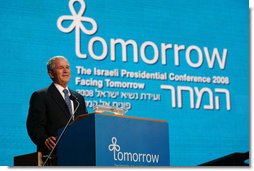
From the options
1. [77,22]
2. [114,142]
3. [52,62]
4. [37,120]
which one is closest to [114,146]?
[114,142]

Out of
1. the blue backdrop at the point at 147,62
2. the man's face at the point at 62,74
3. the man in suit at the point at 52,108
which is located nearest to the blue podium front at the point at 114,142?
the man in suit at the point at 52,108

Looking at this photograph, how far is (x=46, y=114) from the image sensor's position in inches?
203

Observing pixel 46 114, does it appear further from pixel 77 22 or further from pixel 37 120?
pixel 77 22

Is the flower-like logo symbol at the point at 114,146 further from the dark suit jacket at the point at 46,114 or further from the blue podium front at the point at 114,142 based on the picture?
the dark suit jacket at the point at 46,114

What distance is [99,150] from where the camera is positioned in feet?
11.2

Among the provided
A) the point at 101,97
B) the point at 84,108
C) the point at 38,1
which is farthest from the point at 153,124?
the point at 38,1

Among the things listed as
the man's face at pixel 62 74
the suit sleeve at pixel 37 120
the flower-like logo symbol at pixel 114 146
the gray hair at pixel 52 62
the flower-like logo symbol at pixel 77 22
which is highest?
the flower-like logo symbol at pixel 77 22

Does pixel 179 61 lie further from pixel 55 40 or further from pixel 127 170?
pixel 127 170

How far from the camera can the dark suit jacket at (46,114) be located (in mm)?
5141

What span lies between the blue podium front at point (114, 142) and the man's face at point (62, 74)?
5.50 ft

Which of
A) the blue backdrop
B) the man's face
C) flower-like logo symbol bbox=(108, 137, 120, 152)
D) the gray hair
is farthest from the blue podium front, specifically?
the gray hair

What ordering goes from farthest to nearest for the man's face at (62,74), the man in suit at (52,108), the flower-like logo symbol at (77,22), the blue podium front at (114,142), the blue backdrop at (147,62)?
the flower-like logo symbol at (77,22)
the blue backdrop at (147,62)
the man's face at (62,74)
the man in suit at (52,108)
the blue podium front at (114,142)

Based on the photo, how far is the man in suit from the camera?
5141 millimetres

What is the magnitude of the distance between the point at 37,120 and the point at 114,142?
6.28ft
